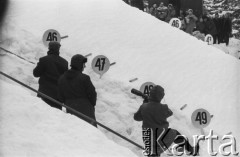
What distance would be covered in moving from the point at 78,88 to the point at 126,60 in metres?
6.24

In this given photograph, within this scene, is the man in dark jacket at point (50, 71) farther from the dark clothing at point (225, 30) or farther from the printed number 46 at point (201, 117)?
the dark clothing at point (225, 30)

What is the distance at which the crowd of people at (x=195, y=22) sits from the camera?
20.3 m

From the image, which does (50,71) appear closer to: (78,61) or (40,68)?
(40,68)

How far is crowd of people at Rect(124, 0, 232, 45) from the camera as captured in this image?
20.3 metres

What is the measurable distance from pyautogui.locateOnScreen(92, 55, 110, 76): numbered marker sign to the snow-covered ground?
37cm

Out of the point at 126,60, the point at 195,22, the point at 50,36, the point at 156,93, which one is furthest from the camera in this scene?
the point at 195,22

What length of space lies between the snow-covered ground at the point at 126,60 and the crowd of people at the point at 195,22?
10.0 feet

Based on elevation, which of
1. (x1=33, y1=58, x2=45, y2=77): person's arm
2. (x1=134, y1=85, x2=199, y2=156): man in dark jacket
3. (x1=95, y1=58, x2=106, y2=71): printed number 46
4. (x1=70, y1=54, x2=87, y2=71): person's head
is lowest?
(x1=95, y1=58, x2=106, y2=71): printed number 46

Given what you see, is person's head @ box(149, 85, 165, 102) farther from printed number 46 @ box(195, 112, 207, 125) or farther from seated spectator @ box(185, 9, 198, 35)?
seated spectator @ box(185, 9, 198, 35)

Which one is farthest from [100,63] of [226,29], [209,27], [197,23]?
[226,29]

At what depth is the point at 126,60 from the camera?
14.4 meters

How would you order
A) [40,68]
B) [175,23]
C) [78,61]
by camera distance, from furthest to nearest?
[175,23] < [40,68] < [78,61]

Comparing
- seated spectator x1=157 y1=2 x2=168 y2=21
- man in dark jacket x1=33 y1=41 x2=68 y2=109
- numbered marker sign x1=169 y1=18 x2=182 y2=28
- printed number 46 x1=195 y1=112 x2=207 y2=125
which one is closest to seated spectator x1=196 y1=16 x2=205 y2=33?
seated spectator x1=157 y1=2 x2=168 y2=21

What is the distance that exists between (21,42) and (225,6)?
18377 millimetres
